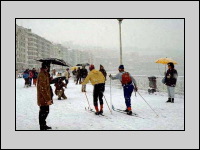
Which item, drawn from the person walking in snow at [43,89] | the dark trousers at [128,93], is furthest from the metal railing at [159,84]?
the person walking in snow at [43,89]

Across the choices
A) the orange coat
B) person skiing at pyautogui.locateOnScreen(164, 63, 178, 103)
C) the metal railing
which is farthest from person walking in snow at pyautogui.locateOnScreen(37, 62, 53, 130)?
the metal railing

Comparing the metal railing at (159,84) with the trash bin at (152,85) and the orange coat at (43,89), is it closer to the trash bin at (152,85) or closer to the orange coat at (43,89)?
the trash bin at (152,85)

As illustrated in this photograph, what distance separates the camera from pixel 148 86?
15.3 m

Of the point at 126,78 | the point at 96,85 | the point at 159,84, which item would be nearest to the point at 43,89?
the point at 96,85

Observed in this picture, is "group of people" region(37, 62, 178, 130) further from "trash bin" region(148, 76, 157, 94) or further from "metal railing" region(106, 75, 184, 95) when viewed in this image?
"trash bin" region(148, 76, 157, 94)

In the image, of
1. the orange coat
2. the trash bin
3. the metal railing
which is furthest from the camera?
the trash bin

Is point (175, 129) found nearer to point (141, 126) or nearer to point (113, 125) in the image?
point (141, 126)

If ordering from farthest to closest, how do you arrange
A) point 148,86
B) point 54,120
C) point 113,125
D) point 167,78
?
point 148,86, point 167,78, point 54,120, point 113,125

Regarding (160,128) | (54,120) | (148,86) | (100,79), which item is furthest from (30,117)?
(148,86)

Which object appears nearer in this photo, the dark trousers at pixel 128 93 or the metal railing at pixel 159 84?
the dark trousers at pixel 128 93

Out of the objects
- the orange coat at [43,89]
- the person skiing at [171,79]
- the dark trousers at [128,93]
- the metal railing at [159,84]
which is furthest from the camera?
the metal railing at [159,84]

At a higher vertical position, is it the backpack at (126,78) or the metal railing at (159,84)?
the backpack at (126,78)

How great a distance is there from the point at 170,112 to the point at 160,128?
237 cm

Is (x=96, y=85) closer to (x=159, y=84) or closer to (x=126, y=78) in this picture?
(x=126, y=78)
